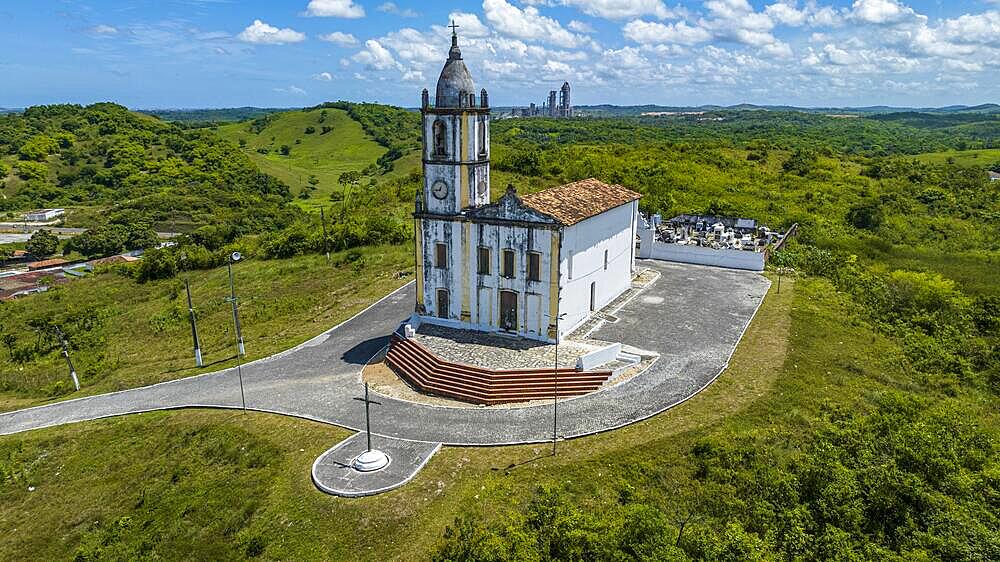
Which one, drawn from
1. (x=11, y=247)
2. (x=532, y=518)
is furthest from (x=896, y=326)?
(x=11, y=247)

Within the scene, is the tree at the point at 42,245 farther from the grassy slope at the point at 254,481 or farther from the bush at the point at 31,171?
the grassy slope at the point at 254,481

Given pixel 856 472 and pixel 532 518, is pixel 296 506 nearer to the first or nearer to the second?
pixel 532 518

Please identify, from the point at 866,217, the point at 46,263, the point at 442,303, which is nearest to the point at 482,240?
the point at 442,303

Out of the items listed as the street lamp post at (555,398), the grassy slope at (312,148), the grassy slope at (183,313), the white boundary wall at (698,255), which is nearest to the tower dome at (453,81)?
the street lamp post at (555,398)

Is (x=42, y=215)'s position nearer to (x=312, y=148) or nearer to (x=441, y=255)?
(x=312, y=148)

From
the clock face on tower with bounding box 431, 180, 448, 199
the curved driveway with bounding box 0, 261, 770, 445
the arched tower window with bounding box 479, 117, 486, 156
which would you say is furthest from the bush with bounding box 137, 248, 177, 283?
the arched tower window with bounding box 479, 117, 486, 156

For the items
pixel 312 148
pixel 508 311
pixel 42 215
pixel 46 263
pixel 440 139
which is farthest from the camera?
pixel 312 148

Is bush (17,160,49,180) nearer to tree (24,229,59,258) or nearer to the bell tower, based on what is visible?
tree (24,229,59,258)
